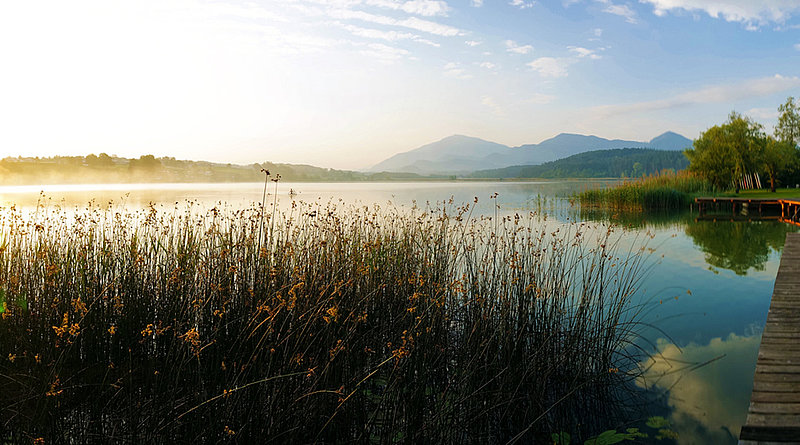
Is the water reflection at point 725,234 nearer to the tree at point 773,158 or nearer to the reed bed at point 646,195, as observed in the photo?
the reed bed at point 646,195

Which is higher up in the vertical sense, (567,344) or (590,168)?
(590,168)

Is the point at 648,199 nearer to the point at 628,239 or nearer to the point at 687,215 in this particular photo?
the point at 687,215

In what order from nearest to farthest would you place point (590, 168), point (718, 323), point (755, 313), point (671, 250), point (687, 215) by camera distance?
1. point (718, 323)
2. point (755, 313)
3. point (671, 250)
4. point (687, 215)
5. point (590, 168)

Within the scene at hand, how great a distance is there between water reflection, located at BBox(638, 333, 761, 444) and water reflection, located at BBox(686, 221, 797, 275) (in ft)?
16.2

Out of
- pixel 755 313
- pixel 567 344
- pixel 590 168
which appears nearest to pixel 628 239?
pixel 755 313

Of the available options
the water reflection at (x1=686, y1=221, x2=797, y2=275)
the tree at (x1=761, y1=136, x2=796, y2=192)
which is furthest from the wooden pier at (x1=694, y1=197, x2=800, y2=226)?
the tree at (x1=761, y1=136, x2=796, y2=192)

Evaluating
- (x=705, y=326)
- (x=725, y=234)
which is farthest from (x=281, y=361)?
(x=725, y=234)

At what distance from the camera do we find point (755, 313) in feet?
20.1

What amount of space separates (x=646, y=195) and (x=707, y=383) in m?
16.8

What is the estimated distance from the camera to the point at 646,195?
1881 cm

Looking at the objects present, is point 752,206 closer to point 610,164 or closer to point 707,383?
point 707,383

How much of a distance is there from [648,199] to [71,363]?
20362 mm

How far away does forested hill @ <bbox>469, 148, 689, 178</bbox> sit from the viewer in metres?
Answer: 101

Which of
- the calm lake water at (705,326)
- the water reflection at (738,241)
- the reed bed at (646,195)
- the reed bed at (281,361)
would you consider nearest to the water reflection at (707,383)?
the calm lake water at (705,326)
